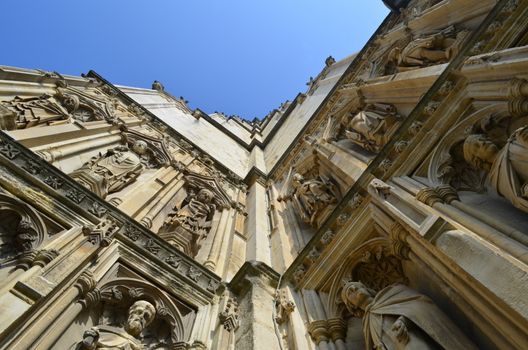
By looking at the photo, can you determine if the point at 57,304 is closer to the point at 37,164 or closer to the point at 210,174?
the point at 37,164

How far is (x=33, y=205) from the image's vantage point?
448 centimetres

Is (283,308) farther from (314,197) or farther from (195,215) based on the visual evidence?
(195,215)

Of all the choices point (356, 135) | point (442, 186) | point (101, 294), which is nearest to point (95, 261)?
point (101, 294)

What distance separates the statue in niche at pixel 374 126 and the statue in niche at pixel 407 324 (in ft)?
12.3

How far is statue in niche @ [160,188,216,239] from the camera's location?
727cm

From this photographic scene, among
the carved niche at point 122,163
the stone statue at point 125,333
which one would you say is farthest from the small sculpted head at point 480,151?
the carved niche at point 122,163

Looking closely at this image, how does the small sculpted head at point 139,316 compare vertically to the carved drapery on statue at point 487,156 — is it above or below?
below

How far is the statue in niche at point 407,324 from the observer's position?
9.77 feet

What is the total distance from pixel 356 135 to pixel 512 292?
5.71 m

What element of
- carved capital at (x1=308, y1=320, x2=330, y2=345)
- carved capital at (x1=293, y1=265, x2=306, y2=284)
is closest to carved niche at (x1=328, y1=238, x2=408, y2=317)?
carved capital at (x1=308, y1=320, x2=330, y2=345)

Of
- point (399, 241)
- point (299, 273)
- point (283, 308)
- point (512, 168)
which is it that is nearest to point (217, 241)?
point (299, 273)

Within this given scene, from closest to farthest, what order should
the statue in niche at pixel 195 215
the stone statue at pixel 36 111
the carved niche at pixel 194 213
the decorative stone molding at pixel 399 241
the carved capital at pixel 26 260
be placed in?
the carved capital at pixel 26 260 → the decorative stone molding at pixel 399 241 → the stone statue at pixel 36 111 → the carved niche at pixel 194 213 → the statue in niche at pixel 195 215

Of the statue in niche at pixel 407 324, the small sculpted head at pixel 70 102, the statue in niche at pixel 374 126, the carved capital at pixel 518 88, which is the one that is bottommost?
the statue in niche at pixel 407 324

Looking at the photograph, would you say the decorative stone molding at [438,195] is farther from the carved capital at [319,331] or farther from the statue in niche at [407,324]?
the carved capital at [319,331]
